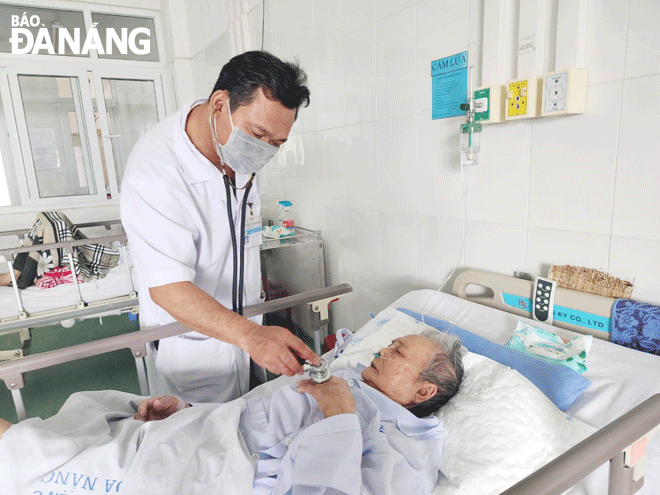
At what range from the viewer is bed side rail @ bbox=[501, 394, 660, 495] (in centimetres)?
69

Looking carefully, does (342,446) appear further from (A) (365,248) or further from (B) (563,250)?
(A) (365,248)

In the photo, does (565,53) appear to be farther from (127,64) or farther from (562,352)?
(127,64)

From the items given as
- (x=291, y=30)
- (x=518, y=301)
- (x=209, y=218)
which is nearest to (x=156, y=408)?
(x=209, y=218)

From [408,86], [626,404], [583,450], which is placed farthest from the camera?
[408,86]

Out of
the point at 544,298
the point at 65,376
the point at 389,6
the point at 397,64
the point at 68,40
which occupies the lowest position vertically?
the point at 65,376

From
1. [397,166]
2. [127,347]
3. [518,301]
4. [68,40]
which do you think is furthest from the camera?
[68,40]

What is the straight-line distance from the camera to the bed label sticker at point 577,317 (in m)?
1.44

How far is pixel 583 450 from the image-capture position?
0.75m

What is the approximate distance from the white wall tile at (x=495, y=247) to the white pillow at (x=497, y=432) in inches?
20.3

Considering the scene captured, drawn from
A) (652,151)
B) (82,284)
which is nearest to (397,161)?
(652,151)

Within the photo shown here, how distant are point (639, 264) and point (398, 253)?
1.15m

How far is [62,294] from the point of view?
3.21 meters

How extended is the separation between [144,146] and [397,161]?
48.5 inches

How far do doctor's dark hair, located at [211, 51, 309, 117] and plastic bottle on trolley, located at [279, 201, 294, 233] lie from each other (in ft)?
6.05
